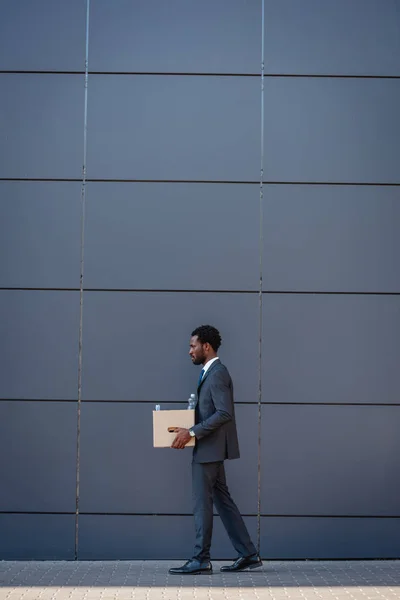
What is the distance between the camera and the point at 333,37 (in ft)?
33.2

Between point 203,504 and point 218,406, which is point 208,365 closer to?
point 218,406

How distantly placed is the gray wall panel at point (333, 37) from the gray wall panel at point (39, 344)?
3.21 meters

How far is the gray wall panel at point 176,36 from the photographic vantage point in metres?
10.1

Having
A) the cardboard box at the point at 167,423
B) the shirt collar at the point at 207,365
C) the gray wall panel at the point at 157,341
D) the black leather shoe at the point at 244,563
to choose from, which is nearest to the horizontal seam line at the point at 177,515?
the black leather shoe at the point at 244,563

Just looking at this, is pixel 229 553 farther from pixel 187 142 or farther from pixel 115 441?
pixel 187 142

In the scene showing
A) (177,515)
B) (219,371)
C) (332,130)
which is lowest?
(177,515)

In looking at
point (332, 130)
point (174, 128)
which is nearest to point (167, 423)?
point (174, 128)

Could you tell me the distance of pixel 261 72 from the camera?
33.0ft

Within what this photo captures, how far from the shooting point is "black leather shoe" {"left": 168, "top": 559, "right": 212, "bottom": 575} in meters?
8.62

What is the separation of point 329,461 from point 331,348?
43.1 inches

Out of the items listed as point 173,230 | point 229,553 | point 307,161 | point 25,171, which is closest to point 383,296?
point 307,161

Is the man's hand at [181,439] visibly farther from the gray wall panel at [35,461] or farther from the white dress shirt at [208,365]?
the gray wall panel at [35,461]

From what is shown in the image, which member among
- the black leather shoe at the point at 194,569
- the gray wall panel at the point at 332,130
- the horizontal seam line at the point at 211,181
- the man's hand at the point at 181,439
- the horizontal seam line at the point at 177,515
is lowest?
the black leather shoe at the point at 194,569

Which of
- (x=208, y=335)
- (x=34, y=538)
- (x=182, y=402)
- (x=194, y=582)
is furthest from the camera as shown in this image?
(x=182, y=402)
